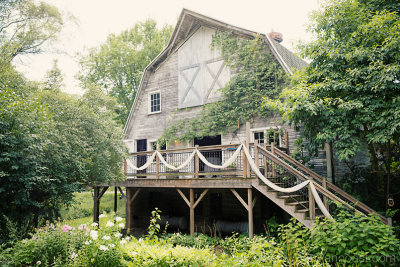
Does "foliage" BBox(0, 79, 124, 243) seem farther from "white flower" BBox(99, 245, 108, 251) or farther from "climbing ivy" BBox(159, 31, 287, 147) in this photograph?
"climbing ivy" BBox(159, 31, 287, 147)

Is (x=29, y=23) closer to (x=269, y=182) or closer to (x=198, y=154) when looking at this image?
(x=198, y=154)

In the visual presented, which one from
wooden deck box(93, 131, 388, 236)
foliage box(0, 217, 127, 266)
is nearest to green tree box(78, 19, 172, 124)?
wooden deck box(93, 131, 388, 236)

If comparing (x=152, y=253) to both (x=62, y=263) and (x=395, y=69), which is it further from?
(x=395, y=69)

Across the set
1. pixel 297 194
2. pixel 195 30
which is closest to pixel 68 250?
pixel 297 194

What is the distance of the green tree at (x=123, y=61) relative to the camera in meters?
26.8

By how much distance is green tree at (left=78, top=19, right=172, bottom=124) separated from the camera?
87.9ft

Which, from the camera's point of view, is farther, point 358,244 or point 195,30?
point 195,30

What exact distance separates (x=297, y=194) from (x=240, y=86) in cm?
541

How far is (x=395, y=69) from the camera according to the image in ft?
24.0

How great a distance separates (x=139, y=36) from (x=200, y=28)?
1536 cm

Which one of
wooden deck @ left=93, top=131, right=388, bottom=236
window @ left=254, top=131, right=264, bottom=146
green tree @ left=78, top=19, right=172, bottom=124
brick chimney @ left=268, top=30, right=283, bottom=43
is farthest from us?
green tree @ left=78, top=19, right=172, bottom=124

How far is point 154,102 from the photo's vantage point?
16.0 meters

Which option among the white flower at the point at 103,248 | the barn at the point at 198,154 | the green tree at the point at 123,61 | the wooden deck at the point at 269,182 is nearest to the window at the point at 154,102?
the barn at the point at 198,154

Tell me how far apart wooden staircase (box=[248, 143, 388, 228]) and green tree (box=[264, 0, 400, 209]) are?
1131mm
